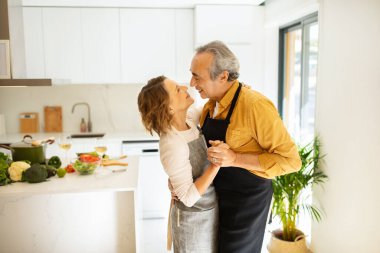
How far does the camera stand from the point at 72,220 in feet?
8.27

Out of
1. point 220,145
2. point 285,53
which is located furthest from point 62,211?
point 285,53

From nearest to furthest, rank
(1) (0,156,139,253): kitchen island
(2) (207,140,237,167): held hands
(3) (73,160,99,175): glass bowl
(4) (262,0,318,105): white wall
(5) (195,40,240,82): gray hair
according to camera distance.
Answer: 1. (2) (207,140,237,167): held hands
2. (5) (195,40,240,82): gray hair
3. (1) (0,156,139,253): kitchen island
4. (3) (73,160,99,175): glass bowl
5. (4) (262,0,318,105): white wall

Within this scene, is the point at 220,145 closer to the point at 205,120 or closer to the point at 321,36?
the point at 205,120

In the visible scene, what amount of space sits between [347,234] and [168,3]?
2894 millimetres

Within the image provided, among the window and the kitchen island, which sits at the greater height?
the window

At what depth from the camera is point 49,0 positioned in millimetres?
3891

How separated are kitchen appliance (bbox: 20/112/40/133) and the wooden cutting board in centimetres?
14

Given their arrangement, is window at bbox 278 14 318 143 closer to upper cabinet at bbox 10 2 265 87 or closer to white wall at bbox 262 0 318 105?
white wall at bbox 262 0 318 105

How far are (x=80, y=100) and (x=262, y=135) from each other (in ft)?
11.8

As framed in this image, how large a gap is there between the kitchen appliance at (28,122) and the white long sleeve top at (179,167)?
351 cm

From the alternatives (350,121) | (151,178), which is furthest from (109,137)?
(350,121)

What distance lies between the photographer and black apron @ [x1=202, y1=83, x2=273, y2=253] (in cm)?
177

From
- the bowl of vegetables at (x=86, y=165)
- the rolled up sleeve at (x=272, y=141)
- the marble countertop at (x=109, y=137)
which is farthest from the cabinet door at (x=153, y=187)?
the rolled up sleeve at (x=272, y=141)

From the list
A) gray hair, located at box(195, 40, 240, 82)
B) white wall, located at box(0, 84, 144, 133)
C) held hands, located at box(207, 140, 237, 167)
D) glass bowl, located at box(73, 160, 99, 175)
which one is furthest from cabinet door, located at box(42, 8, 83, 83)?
held hands, located at box(207, 140, 237, 167)
